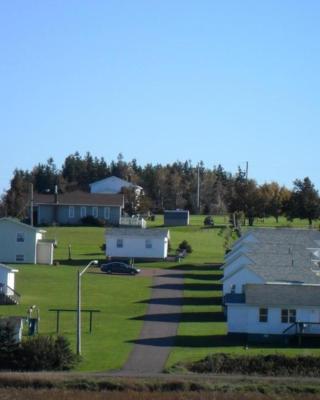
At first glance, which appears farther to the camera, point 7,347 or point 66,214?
point 66,214

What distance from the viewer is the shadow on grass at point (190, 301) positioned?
71125 mm

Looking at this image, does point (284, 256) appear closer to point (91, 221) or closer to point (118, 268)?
point (118, 268)

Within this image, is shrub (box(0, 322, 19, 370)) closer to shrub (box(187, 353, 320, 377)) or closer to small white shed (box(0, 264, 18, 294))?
shrub (box(187, 353, 320, 377))

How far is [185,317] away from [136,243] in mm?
34906

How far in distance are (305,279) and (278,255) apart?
6666 millimetres

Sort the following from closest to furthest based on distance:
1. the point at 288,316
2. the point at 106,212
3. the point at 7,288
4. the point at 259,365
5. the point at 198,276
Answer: the point at 259,365 < the point at 288,316 < the point at 7,288 < the point at 198,276 < the point at 106,212

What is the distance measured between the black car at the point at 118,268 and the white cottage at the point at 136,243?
29.6 ft

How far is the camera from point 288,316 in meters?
58.4

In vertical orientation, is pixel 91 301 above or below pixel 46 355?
above

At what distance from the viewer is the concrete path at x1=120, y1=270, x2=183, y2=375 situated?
49.3 m

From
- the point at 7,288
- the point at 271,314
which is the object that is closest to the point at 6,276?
the point at 7,288

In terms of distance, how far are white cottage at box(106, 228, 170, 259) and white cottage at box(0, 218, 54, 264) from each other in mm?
7030

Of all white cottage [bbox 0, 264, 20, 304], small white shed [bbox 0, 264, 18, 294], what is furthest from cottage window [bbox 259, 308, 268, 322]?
small white shed [bbox 0, 264, 18, 294]

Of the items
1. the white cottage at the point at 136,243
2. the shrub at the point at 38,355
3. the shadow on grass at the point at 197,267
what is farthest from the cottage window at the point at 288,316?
the white cottage at the point at 136,243
